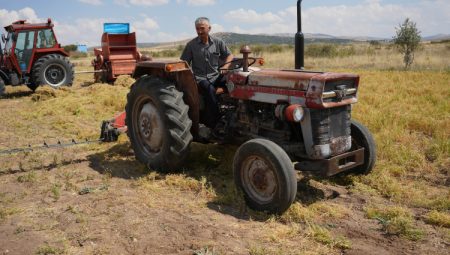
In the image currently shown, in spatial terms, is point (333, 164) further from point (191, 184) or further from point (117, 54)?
point (117, 54)

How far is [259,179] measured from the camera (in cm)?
396

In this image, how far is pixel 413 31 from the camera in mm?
22969

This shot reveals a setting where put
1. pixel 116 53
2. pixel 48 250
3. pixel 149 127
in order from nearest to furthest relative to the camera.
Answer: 1. pixel 48 250
2. pixel 149 127
3. pixel 116 53

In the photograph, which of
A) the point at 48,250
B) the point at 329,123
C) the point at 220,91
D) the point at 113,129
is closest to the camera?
the point at 48,250

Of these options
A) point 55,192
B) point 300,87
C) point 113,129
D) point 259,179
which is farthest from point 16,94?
point 300,87

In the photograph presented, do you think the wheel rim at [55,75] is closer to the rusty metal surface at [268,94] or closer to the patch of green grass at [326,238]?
the rusty metal surface at [268,94]

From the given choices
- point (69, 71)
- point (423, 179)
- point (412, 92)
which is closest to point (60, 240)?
point (423, 179)

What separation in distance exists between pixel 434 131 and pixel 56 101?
850 cm

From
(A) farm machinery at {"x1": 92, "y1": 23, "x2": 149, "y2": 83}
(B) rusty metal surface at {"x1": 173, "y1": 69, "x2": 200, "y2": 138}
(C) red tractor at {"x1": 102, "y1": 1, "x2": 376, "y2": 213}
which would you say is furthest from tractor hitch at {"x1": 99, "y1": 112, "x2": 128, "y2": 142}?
(A) farm machinery at {"x1": 92, "y1": 23, "x2": 149, "y2": 83}

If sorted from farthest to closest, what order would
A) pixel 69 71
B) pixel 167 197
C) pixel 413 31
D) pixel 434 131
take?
1. pixel 413 31
2. pixel 69 71
3. pixel 434 131
4. pixel 167 197

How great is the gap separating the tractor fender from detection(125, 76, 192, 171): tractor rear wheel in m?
0.14

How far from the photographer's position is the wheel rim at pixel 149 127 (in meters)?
5.12

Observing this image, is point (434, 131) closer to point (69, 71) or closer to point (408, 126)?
point (408, 126)

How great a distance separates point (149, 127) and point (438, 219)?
131 inches
